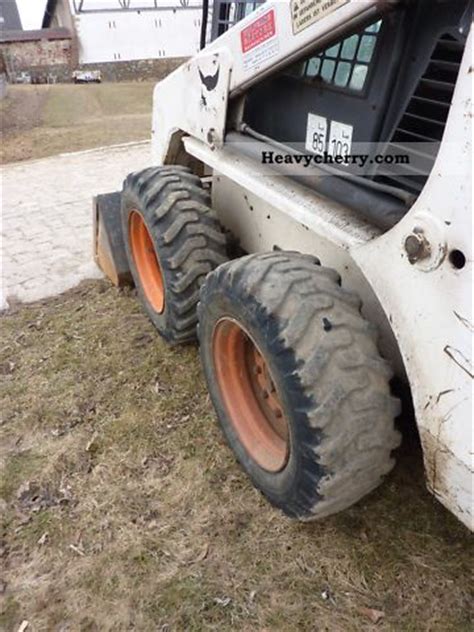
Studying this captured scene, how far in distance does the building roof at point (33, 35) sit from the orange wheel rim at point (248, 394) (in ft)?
69.4

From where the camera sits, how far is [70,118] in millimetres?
12992

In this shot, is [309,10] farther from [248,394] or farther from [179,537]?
[179,537]

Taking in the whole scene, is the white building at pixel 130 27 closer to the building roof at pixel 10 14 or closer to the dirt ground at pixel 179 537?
the building roof at pixel 10 14

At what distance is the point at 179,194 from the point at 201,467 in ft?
4.24

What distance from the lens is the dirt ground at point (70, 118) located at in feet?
31.5

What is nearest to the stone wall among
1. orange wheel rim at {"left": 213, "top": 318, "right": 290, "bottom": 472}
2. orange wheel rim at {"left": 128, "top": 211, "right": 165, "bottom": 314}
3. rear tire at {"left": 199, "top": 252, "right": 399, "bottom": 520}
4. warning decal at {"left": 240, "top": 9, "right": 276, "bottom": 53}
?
orange wheel rim at {"left": 128, "top": 211, "right": 165, "bottom": 314}

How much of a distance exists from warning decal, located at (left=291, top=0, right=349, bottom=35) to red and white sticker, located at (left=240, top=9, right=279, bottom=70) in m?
0.14

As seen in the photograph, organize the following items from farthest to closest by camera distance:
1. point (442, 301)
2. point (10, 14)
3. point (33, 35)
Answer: point (10, 14) < point (33, 35) < point (442, 301)

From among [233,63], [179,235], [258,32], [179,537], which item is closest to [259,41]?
[258,32]

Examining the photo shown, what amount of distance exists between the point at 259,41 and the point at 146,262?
1695mm

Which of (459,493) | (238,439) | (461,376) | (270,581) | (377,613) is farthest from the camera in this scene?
(238,439)

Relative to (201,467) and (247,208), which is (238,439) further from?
(247,208)

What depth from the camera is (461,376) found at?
1.55 metres

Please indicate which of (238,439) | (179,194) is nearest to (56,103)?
(179,194)
